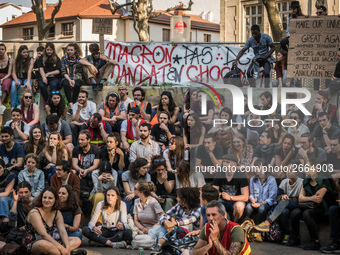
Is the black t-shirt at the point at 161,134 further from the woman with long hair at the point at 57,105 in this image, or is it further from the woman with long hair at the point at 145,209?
the woman with long hair at the point at 57,105

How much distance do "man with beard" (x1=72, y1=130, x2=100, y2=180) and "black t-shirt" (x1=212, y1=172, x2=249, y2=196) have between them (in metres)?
2.50

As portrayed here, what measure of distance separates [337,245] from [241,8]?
2862 centimetres

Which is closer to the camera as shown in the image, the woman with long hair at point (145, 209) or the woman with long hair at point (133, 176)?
the woman with long hair at point (145, 209)

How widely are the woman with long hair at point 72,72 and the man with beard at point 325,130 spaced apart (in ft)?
19.3

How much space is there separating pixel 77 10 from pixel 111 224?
165ft

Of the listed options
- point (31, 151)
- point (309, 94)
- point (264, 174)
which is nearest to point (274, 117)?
point (309, 94)

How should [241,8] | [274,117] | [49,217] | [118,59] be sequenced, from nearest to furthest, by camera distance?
[49,217] < [274,117] < [118,59] < [241,8]

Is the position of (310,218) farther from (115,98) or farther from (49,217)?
(115,98)

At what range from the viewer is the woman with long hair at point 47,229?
933cm

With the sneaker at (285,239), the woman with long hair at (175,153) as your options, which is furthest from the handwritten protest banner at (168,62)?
the sneaker at (285,239)

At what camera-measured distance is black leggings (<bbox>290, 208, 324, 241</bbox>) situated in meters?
9.97

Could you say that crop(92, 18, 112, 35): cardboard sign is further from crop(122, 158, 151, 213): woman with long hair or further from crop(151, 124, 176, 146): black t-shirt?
crop(122, 158, 151, 213): woman with long hair

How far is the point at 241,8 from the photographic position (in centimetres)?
3678

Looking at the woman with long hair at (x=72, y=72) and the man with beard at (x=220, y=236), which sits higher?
the woman with long hair at (x=72, y=72)
